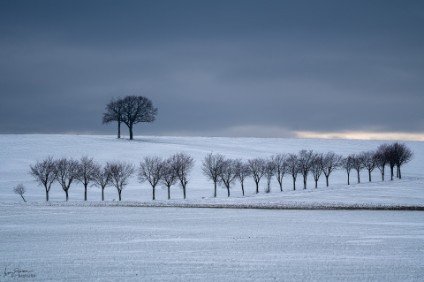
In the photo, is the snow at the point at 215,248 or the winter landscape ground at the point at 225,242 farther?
the winter landscape ground at the point at 225,242

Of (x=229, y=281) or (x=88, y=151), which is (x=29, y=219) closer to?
(x=229, y=281)

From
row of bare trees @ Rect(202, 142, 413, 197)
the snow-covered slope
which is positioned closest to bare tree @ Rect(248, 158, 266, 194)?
row of bare trees @ Rect(202, 142, 413, 197)

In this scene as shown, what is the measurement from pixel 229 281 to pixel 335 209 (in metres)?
31.9

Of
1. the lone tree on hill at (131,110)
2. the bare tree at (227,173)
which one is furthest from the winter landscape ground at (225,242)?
the lone tree on hill at (131,110)

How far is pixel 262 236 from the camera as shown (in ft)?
92.2

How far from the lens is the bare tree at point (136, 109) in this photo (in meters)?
108

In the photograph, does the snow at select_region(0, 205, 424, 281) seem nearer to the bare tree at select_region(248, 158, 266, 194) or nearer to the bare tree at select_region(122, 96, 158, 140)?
the bare tree at select_region(248, 158, 266, 194)

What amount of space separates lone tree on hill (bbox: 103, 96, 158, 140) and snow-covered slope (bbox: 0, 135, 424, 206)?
5.09 metres

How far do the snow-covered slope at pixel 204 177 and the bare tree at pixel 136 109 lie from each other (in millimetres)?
5056

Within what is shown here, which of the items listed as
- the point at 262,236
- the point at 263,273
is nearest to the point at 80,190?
the point at 262,236

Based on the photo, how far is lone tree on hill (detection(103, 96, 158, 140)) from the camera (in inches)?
4208

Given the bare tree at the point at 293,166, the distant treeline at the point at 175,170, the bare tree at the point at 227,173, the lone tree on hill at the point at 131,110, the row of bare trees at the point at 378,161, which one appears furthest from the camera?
the lone tree on hill at the point at 131,110

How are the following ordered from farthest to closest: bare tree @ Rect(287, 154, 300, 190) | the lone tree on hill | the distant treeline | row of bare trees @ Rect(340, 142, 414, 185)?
1. the lone tree on hill
2. row of bare trees @ Rect(340, 142, 414, 185)
3. bare tree @ Rect(287, 154, 300, 190)
4. the distant treeline

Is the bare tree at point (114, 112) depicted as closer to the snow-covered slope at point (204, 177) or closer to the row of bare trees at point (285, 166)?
the snow-covered slope at point (204, 177)
